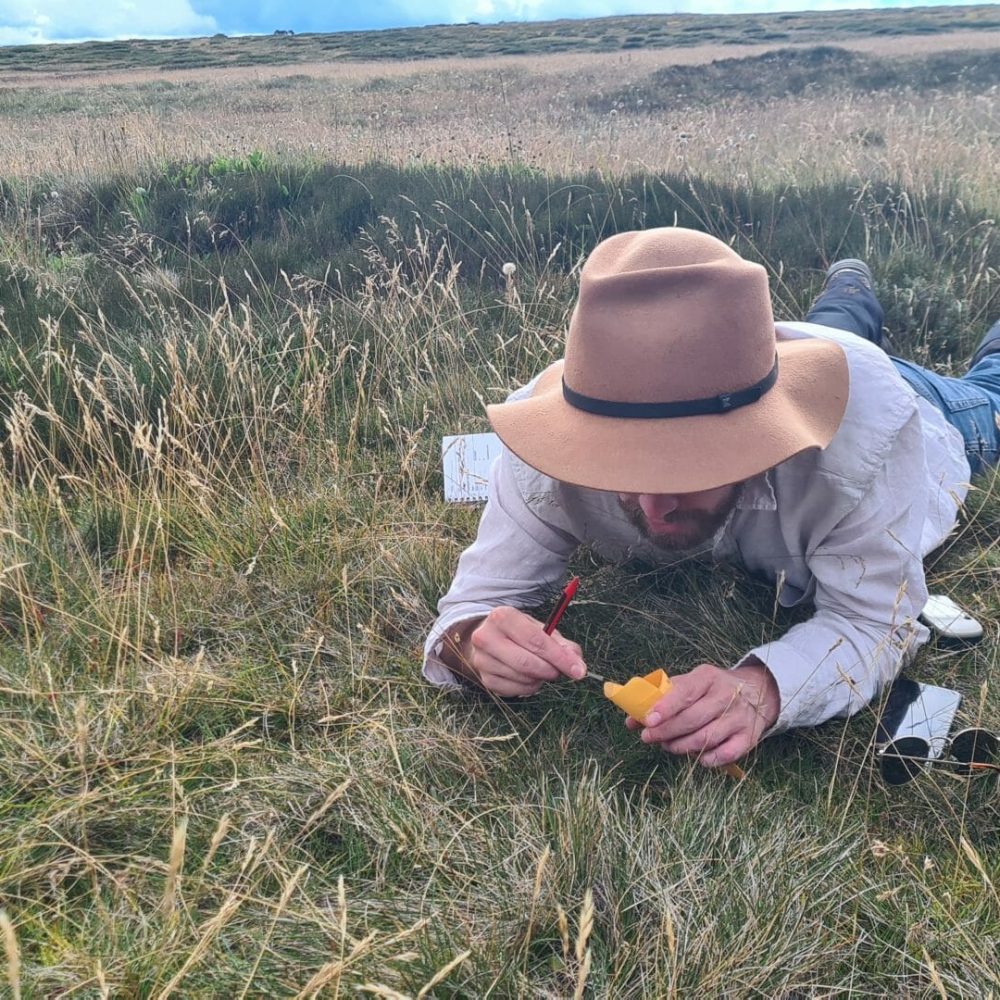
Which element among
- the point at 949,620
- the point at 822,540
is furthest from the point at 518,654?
the point at 949,620

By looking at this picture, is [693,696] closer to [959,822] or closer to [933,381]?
[959,822]

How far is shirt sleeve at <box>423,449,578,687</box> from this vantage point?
2037 millimetres

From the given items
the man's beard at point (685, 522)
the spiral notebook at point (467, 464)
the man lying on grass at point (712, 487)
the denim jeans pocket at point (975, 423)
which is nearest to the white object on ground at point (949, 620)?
the man lying on grass at point (712, 487)

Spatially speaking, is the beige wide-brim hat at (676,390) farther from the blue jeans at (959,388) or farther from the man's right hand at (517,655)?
the blue jeans at (959,388)

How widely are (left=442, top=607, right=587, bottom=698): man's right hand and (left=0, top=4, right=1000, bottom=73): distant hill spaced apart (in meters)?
34.7

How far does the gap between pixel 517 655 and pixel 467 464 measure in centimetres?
136

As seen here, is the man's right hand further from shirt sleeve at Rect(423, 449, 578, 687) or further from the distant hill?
the distant hill

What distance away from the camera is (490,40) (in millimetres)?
40250

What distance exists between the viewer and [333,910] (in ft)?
4.73

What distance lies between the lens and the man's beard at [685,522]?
1825 millimetres

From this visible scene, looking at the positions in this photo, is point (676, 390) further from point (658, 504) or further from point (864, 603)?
point (864, 603)

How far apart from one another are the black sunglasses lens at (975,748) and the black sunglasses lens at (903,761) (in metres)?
0.07

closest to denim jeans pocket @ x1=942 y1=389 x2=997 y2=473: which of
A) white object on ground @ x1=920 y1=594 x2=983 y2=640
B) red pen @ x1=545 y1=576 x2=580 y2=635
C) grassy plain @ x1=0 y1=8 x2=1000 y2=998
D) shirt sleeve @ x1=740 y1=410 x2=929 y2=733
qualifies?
grassy plain @ x1=0 y1=8 x2=1000 y2=998

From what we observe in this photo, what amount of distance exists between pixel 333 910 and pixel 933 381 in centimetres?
258
